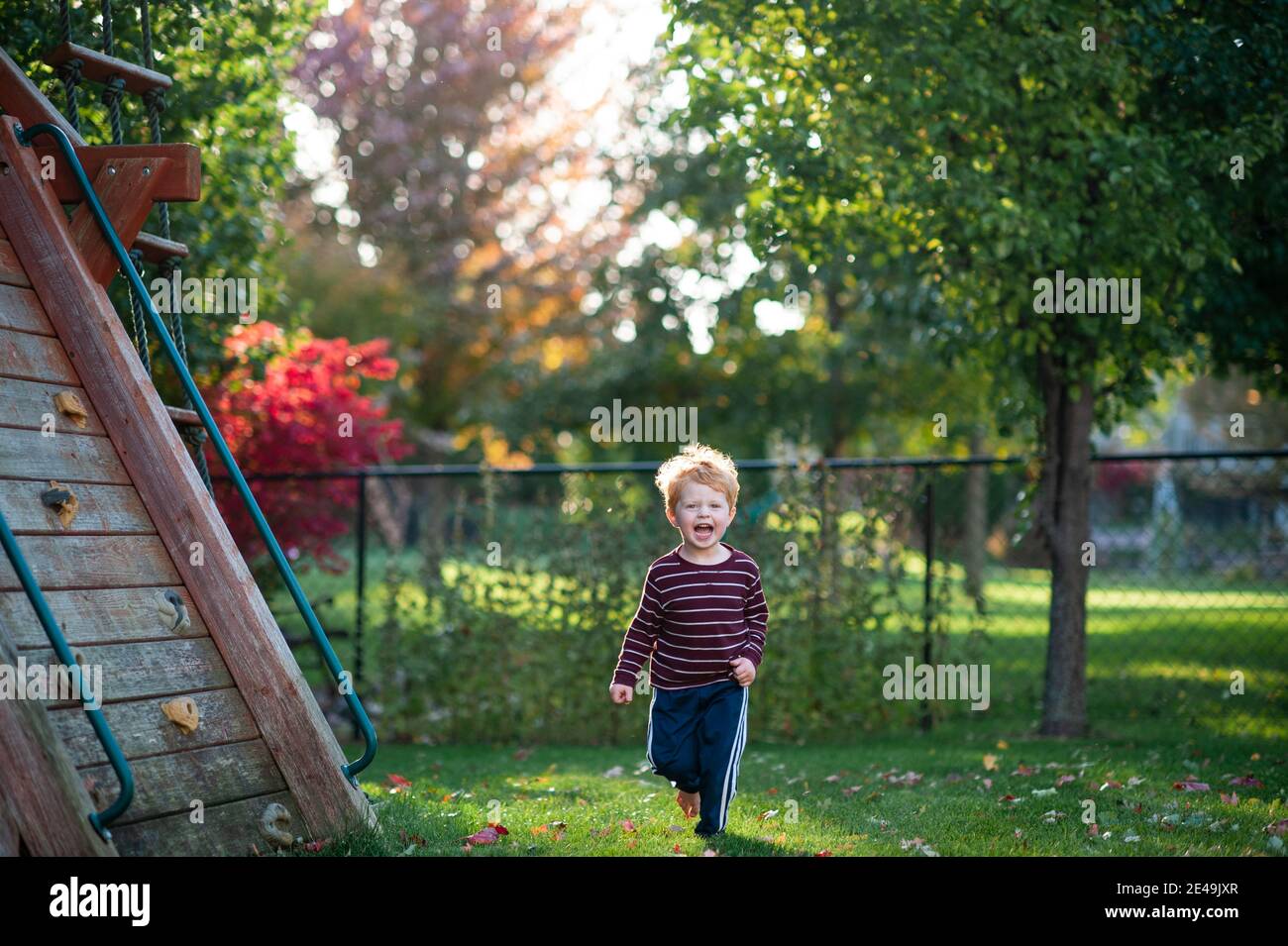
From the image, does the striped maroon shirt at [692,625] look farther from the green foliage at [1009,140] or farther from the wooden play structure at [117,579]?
the green foliage at [1009,140]

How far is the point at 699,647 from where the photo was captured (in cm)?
471

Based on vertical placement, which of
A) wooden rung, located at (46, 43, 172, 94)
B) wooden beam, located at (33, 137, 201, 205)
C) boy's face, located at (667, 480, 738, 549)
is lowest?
boy's face, located at (667, 480, 738, 549)

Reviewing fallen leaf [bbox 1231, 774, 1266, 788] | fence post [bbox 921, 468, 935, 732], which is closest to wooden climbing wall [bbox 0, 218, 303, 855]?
fallen leaf [bbox 1231, 774, 1266, 788]

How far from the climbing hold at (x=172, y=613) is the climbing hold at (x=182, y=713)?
294mm

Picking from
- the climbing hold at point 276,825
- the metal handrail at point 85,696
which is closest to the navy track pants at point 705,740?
the climbing hold at point 276,825

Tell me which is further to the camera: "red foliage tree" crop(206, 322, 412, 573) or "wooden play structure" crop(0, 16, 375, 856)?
"red foliage tree" crop(206, 322, 412, 573)

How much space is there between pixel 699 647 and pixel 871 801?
156 cm

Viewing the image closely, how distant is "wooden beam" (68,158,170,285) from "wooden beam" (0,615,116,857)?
206cm

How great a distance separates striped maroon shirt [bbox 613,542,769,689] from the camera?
471cm

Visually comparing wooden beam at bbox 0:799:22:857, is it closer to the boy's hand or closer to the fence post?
the boy's hand

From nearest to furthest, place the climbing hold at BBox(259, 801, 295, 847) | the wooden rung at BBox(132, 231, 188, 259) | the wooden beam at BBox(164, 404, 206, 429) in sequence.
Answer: the climbing hold at BBox(259, 801, 295, 847)
the wooden beam at BBox(164, 404, 206, 429)
the wooden rung at BBox(132, 231, 188, 259)

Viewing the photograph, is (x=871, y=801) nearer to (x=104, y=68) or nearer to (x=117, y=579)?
(x=117, y=579)

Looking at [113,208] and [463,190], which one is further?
[463,190]

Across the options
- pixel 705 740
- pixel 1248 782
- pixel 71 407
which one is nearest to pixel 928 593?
pixel 1248 782
